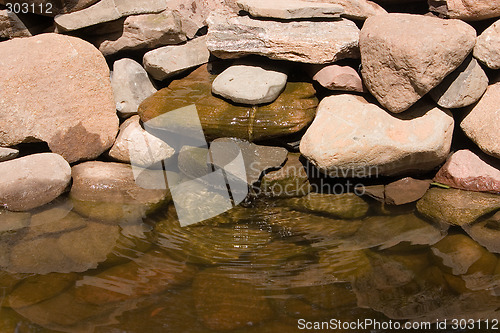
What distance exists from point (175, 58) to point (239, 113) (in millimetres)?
962

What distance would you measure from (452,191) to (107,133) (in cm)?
323

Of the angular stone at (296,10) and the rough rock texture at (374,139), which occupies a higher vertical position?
the angular stone at (296,10)

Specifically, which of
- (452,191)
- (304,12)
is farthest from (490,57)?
(304,12)

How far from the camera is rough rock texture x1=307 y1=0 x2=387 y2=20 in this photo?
4.66 meters

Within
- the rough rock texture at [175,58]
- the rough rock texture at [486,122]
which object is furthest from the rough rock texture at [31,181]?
the rough rock texture at [486,122]

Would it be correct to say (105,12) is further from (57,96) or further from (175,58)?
(57,96)

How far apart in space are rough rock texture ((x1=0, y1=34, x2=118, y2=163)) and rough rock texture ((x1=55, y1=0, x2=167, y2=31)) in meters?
0.17

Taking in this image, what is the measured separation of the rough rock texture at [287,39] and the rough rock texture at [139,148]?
1027mm

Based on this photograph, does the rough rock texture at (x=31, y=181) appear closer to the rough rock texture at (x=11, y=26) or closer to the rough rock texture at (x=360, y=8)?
the rough rock texture at (x=11, y=26)

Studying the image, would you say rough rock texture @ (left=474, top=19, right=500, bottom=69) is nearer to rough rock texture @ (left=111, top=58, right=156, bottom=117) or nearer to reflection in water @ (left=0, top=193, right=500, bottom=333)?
reflection in water @ (left=0, top=193, right=500, bottom=333)

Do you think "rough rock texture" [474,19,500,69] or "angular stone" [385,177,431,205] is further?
"angular stone" [385,177,431,205]

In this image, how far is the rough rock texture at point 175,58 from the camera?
4922 millimetres

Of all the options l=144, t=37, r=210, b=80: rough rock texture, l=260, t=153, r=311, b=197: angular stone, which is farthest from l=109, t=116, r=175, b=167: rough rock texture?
l=260, t=153, r=311, b=197: angular stone

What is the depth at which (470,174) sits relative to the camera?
4.38m
